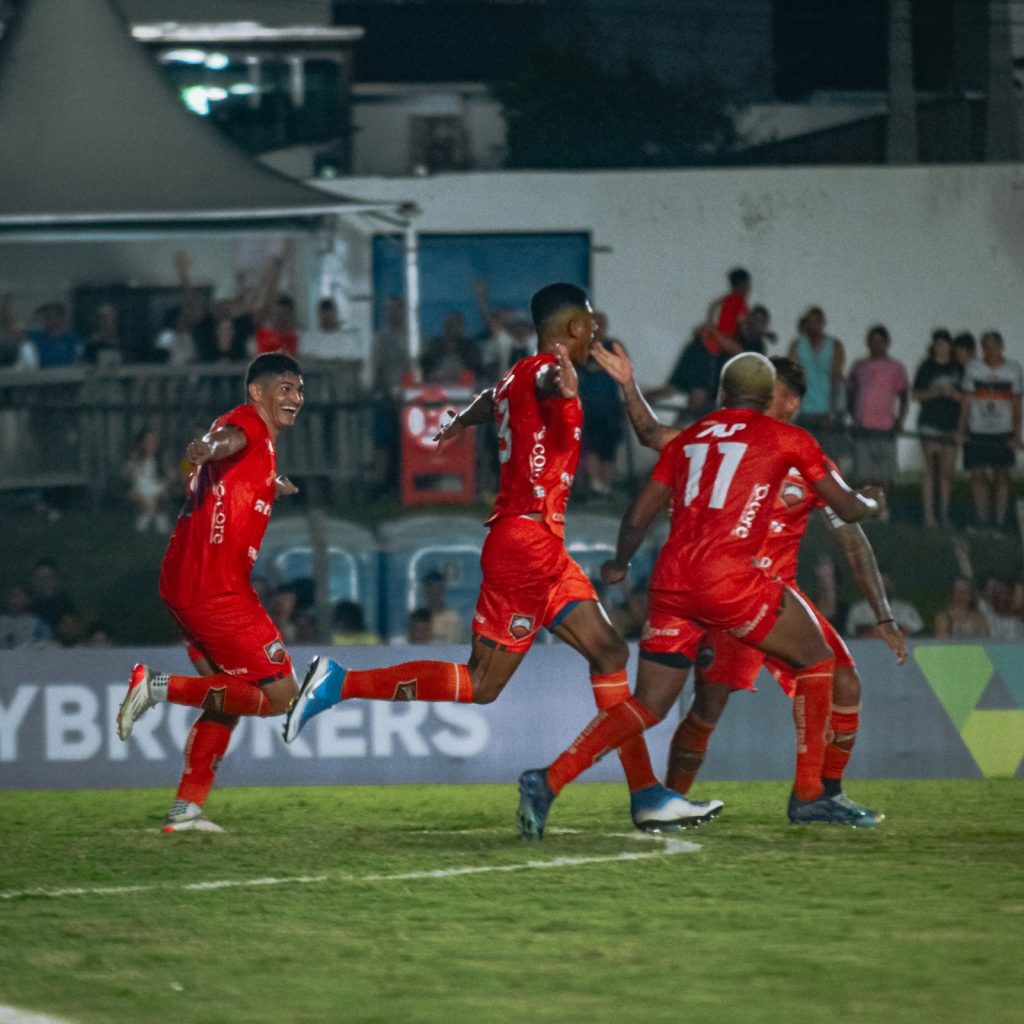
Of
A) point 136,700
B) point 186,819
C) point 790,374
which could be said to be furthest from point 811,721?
point 136,700

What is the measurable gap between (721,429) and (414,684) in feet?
5.20

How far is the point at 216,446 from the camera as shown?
27.3 feet

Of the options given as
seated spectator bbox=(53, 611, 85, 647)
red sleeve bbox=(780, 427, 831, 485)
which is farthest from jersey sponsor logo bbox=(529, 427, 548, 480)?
seated spectator bbox=(53, 611, 85, 647)

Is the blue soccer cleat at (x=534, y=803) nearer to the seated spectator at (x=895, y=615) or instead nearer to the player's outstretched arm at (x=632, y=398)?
the player's outstretched arm at (x=632, y=398)

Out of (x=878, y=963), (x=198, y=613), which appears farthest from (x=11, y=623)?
(x=878, y=963)

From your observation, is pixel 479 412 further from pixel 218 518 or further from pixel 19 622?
pixel 19 622

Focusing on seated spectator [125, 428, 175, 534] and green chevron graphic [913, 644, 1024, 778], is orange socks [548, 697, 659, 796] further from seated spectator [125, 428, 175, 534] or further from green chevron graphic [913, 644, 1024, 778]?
seated spectator [125, 428, 175, 534]

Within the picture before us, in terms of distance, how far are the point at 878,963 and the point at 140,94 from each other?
38.6 feet

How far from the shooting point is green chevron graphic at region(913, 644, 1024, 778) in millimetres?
11227

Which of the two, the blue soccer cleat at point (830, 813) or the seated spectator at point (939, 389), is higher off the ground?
the seated spectator at point (939, 389)

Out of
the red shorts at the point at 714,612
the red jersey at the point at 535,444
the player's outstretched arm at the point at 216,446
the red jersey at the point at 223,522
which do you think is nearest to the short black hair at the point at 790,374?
the red shorts at the point at 714,612

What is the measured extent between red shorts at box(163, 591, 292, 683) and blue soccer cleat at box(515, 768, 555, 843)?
1144mm

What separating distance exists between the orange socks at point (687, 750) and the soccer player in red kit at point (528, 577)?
64 centimetres

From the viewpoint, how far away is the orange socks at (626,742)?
8570 mm
